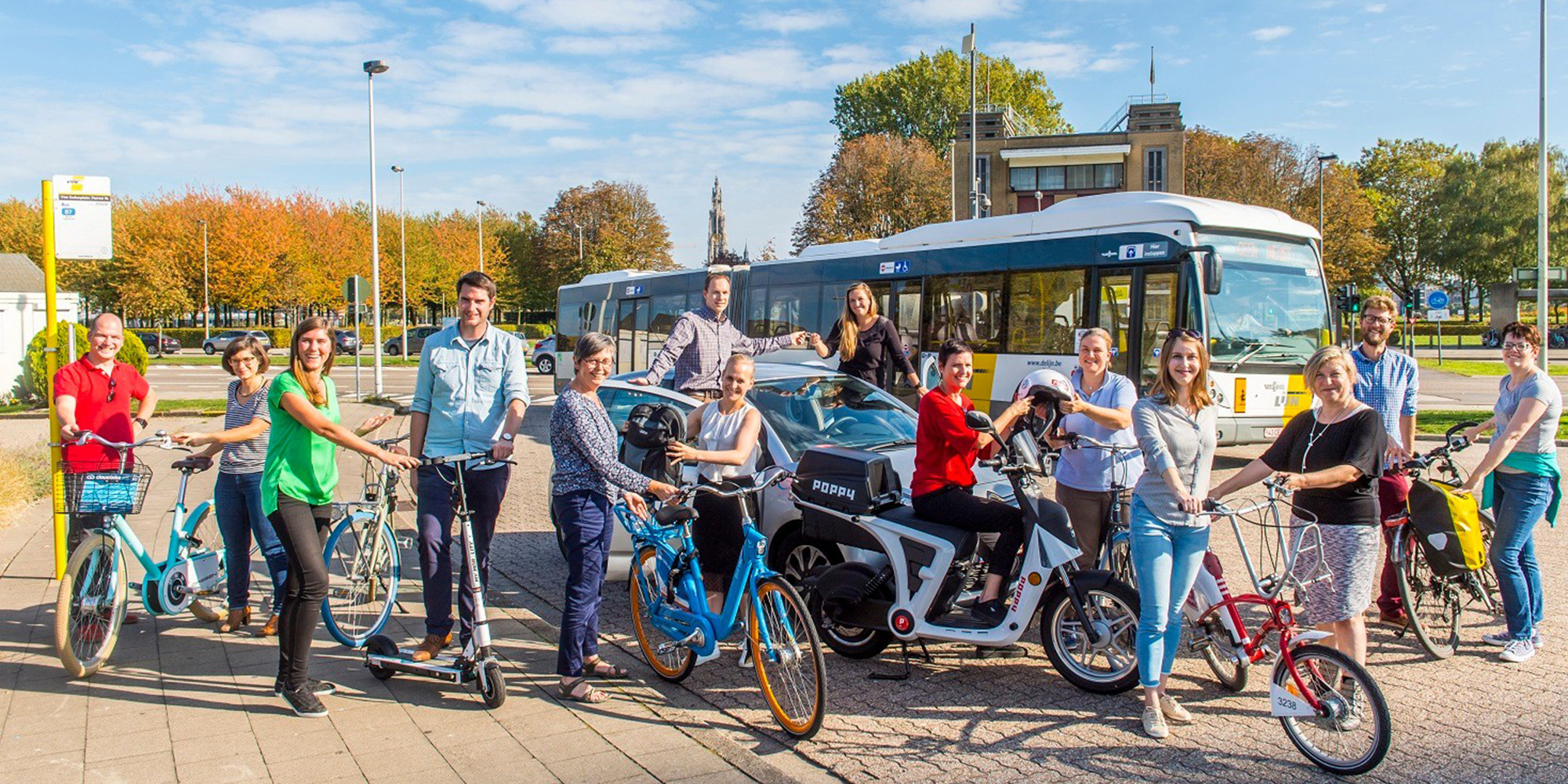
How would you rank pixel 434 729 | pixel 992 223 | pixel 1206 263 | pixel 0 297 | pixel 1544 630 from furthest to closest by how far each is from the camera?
pixel 0 297 < pixel 992 223 < pixel 1206 263 < pixel 1544 630 < pixel 434 729

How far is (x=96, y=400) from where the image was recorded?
6035 millimetres

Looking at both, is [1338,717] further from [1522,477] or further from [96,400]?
[96,400]

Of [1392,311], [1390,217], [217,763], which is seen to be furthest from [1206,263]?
[1390,217]

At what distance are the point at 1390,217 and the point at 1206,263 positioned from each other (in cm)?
7162

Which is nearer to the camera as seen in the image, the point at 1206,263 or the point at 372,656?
the point at 372,656

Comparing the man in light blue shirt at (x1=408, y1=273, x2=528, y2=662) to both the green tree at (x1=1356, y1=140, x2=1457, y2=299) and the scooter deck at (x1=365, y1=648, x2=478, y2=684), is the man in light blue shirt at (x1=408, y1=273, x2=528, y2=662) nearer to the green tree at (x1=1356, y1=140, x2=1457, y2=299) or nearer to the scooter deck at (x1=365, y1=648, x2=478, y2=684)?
the scooter deck at (x1=365, y1=648, x2=478, y2=684)

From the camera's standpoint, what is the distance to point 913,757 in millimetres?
4250

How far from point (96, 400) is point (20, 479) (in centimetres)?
562

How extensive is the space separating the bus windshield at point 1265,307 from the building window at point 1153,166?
43.5 metres

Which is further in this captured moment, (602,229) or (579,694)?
(602,229)

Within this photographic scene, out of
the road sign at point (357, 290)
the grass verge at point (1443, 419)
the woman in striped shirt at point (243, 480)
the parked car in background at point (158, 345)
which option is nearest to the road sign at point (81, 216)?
the woman in striped shirt at point (243, 480)

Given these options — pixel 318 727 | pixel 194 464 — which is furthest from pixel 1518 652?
pixel 194 464

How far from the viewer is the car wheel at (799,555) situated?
579cm

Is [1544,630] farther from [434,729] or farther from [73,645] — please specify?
[73,645]
